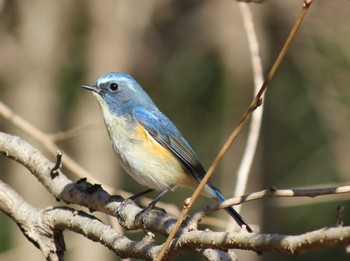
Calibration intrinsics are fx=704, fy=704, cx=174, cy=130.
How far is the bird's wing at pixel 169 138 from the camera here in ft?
15.4

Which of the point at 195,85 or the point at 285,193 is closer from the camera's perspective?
the point at 285,193

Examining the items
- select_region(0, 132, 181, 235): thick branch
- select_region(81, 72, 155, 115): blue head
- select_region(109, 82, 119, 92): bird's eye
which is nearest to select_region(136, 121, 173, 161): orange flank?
select_region(81, 72, 155, 115): blue head

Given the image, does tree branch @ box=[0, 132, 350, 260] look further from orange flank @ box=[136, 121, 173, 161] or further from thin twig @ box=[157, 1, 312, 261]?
orange flank @ box=[136, 121, 173, 161]

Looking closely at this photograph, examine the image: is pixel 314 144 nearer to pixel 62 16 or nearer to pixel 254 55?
pixel 62 16

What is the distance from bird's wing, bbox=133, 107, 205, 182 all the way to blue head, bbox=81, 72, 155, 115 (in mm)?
112

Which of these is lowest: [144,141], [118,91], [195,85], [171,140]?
[195,85]

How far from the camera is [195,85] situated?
838 cm

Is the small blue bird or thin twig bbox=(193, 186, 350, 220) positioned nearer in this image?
thin twig bbox=(193, 186, 350, 220)

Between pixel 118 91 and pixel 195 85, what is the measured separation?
3.43 meters

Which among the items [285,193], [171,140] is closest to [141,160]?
[171,140]

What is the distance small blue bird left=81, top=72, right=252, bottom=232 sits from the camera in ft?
14.7

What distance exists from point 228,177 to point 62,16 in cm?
247

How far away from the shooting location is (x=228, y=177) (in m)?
7.15

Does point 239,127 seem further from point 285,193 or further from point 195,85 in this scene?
point 195,85
